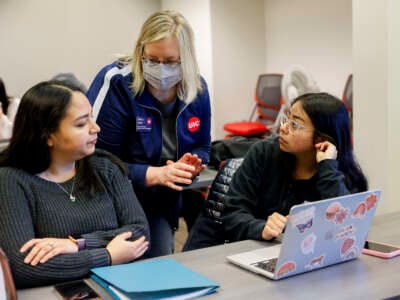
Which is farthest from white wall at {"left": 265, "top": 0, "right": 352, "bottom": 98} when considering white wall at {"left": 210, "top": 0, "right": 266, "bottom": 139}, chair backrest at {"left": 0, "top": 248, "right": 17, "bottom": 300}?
chair backrest at {"left": 0, "top": 248, "right": 17, "bottom": 300}

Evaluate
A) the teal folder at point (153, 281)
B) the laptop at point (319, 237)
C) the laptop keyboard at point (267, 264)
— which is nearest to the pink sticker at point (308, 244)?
the laptop at point (319, 237)

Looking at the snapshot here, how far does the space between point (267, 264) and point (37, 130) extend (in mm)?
779

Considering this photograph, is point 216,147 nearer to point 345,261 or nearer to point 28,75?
point 345,261

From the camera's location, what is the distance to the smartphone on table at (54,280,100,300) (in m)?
1.24

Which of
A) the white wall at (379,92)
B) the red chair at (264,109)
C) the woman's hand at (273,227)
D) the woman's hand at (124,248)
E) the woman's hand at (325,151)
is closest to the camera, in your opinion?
the woman's hand at (124,248)

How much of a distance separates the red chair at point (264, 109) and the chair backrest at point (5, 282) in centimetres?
419

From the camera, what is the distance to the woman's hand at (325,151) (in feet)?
5.93

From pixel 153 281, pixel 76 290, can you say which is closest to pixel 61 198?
pixel 76 290

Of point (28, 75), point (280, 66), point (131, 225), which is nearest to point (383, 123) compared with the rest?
point (131, 225)

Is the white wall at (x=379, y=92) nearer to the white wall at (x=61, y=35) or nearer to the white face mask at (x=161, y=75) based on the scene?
the white face mask at (x=161, y=75)

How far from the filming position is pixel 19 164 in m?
1.56

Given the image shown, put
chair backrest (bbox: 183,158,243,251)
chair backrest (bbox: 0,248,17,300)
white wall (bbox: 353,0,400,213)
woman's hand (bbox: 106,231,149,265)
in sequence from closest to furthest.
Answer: chair backrest (bbox: 0,248,17,300) → woman's hand (bbox: 106,231,149,265) → chair backrest (bbox: 183,158,243,251) → white wall (bbox: 353,0,400,213)

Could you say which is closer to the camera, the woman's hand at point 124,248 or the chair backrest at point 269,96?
the woman's hand at point 124,248

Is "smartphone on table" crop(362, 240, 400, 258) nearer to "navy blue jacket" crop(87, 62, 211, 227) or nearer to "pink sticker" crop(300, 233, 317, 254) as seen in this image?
"pink sticker" crop(300, 233, 317, 254)
